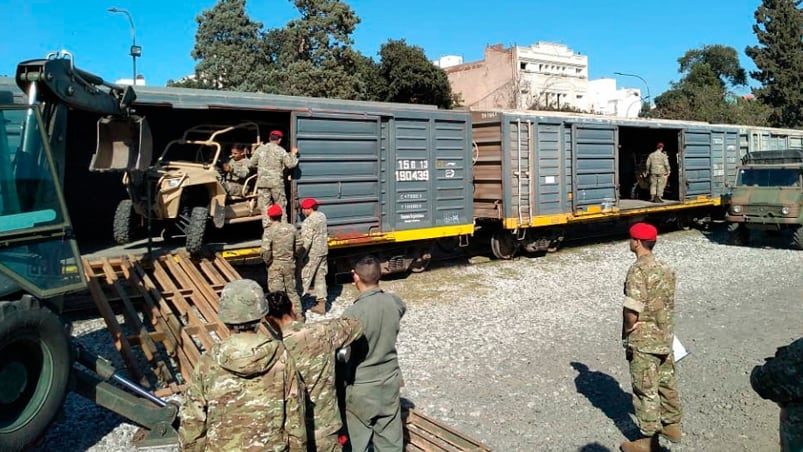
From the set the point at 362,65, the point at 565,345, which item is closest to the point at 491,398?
the point at 565,345

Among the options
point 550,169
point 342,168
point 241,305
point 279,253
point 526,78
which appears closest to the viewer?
point 241,305

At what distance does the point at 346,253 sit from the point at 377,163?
164 centimetres

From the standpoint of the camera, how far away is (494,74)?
4894cm

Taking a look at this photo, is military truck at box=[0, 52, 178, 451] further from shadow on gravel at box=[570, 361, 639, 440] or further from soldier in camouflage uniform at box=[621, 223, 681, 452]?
shadow on gravel at box=[570, 361, 639, 440]

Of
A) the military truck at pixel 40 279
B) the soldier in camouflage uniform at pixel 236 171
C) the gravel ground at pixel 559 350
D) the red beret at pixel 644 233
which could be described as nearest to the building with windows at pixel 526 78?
the gravel ground at pixel 559 350

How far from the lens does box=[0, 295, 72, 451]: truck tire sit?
3916 millimetres

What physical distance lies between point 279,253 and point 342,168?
8.02 feet

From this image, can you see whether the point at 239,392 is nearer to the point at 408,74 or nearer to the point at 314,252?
the point at 314,252

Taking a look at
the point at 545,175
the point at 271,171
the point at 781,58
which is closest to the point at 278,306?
the point at 271,171

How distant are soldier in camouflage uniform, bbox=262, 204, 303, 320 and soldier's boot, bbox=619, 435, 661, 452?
445 cm

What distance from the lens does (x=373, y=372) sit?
3803 mm

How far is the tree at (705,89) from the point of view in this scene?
38.5 m

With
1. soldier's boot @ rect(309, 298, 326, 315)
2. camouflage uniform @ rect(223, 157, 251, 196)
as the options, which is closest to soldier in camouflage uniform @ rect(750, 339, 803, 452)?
soldier's boot @ rect(309, 298, 326, 315)

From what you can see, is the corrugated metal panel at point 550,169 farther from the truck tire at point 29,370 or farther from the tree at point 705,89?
the tree at point 705,89
